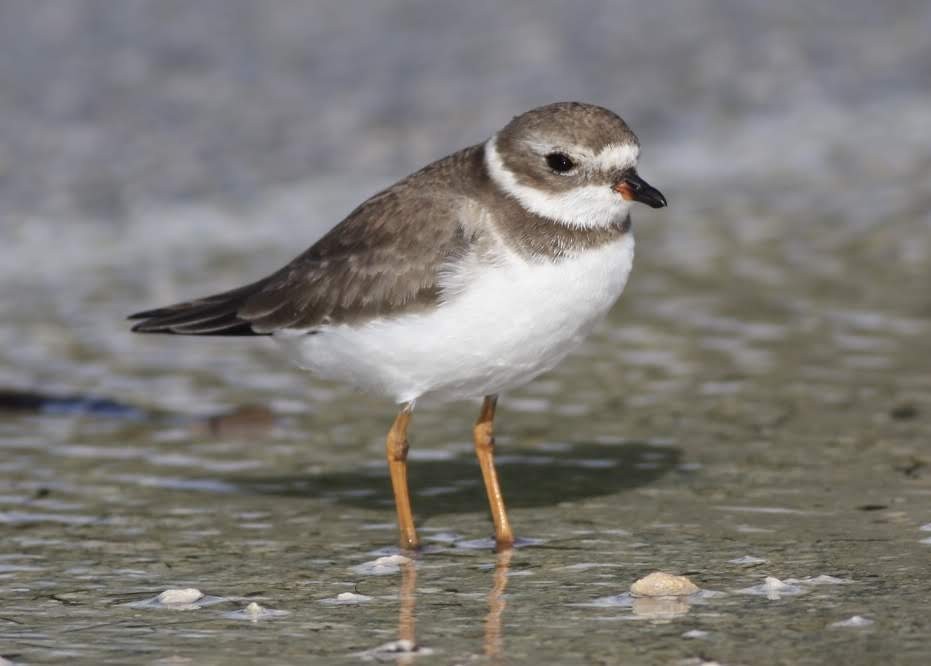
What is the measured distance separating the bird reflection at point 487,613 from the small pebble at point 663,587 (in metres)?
0.47

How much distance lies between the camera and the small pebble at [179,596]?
5668 millimetres

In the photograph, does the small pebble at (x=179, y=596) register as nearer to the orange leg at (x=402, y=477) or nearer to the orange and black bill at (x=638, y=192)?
the orange leg at (x=402, y=477)

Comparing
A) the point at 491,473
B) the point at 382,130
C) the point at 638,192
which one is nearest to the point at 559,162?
the point at 638,192

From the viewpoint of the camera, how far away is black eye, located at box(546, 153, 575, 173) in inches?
262

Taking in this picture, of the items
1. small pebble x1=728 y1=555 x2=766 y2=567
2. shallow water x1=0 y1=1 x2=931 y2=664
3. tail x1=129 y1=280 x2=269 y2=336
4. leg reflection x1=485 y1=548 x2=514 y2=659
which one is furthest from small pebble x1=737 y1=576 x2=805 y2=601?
tail x1=129 y1=280 x2=269 y2=336

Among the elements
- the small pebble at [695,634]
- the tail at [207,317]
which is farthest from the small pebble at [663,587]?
the tail at [207,317]

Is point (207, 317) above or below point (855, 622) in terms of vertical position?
above

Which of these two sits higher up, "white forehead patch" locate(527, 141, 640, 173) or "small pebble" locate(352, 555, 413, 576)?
"white forehead patch" locate(527, 141, 640, 173)

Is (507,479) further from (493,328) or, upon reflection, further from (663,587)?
(663,587)

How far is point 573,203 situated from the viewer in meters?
6.60

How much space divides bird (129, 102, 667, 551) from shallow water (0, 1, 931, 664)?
2.12 ft

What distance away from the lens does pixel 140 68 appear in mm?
15211

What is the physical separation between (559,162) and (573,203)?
20 centimetres

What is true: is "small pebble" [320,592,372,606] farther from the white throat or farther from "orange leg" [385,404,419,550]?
the white throat
